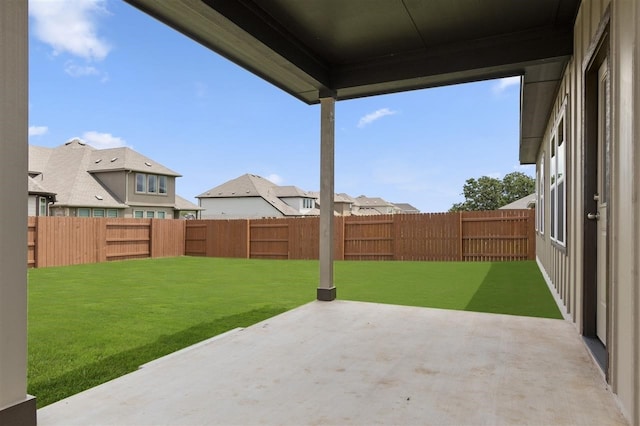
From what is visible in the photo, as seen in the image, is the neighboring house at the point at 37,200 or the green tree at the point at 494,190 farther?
the green tree at the point at 494,190

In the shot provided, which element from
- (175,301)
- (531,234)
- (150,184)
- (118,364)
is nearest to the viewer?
(118,364)

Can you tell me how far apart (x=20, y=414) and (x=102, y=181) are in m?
22.0

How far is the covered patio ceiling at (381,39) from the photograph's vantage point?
344cm

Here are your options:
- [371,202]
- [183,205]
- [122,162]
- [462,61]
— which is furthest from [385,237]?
[371,202]

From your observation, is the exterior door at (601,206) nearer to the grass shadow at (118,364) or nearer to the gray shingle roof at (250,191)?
the grass shadow at (118,364)

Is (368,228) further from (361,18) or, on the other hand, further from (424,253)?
(361,18)

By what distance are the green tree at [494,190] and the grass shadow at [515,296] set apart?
4071 centimetres

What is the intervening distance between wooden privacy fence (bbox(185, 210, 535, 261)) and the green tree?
35.8 meters

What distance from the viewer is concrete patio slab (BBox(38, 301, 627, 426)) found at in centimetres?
209

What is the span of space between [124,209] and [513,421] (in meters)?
21.7

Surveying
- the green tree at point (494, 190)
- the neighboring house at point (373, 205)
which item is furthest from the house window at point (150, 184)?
the neighboring house at point (373, 205)

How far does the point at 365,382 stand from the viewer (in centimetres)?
255

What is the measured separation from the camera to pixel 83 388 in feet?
8.70

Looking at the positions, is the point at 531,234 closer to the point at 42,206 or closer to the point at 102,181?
the point at 42,206
